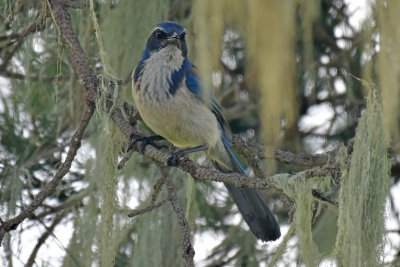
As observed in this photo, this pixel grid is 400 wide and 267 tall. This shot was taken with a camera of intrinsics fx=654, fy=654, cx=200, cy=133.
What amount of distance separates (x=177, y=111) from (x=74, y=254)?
882 mm

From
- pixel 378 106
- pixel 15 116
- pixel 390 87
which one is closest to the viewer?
pixel 390 87

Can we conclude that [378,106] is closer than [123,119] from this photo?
Yes

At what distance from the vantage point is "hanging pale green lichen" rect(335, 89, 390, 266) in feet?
4.64

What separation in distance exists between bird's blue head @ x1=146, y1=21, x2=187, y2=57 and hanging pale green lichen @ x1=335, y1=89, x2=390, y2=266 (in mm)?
1774

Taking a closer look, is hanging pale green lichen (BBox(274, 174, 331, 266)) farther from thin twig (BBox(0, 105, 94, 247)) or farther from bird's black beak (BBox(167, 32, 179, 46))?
bird's black beak (BBox(167, 32, 179, 46))

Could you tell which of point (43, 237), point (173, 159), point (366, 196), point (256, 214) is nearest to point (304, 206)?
point (366, 196)

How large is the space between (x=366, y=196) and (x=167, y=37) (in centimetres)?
194

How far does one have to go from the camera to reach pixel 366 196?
147cm

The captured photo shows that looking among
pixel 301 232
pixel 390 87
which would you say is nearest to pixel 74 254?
pixel 301 232

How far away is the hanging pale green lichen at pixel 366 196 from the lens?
1.41m

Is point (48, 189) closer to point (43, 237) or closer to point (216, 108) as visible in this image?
point (43, 237)

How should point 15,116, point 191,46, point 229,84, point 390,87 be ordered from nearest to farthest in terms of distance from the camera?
1. point 390,87
2. point 191,46
3. point 15,116
4. point 229,84

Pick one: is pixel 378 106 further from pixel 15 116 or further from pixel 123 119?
pixel 15 116

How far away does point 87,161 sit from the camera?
9.93ft
